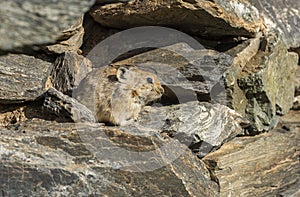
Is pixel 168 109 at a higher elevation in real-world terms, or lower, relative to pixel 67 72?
lower

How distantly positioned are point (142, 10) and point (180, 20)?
2.33 feet

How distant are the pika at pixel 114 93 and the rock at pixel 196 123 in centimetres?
→ 34

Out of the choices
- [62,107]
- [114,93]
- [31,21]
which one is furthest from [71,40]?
[31,21]

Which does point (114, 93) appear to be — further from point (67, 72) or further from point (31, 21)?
point (31, 21)

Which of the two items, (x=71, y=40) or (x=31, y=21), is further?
(x=71, y=40)

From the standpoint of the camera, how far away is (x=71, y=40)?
8875mm

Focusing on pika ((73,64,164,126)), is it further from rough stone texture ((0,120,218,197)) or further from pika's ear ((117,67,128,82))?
rough stone texture ((0,120,218,197))

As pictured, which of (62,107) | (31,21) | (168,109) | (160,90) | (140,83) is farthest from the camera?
(168,109)

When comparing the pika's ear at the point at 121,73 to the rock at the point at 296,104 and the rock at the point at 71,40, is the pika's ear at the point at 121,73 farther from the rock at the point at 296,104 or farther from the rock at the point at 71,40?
the rock at the point at 296,104

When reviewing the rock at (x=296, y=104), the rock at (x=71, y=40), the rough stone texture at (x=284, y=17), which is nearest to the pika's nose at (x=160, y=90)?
the rock at (x=71, y=40)

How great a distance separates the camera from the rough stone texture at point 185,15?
28.3ft

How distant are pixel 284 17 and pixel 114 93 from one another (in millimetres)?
4638

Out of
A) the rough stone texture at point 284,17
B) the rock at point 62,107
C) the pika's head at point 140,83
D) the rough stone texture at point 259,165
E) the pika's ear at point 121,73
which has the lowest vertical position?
the rough stone texture at point 259,165

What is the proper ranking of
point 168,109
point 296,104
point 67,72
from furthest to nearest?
1. point 296,104
2. point 168,109
3. point 67,72
